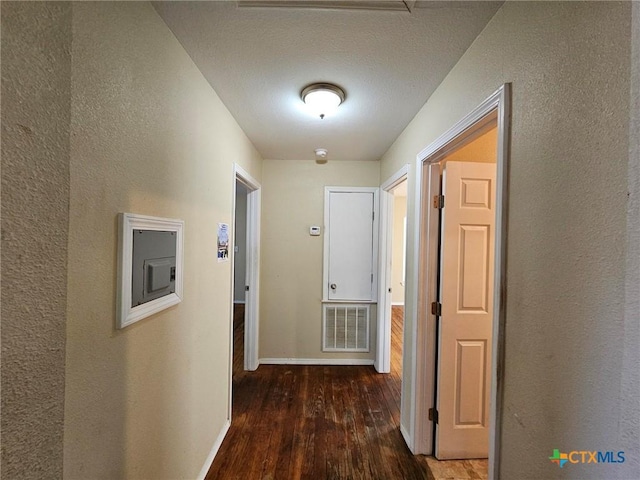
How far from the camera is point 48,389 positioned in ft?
1.89

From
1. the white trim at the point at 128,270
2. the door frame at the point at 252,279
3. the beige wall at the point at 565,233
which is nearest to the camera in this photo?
the beige wall at the point at 565,233

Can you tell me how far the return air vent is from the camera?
3051 millimetres

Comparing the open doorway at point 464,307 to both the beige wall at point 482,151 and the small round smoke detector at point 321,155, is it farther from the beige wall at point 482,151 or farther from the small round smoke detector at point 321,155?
the small round smoke detector at point 321,155

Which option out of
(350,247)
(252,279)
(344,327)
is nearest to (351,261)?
(350,247)

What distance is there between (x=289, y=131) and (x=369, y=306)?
82.7 inches

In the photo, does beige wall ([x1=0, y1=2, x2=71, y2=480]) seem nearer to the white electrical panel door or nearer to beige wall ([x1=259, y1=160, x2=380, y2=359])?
beige wall ([x1=259, y1=160, x2=380, y2=359])

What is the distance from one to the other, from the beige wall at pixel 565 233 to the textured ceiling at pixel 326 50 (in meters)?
0.26

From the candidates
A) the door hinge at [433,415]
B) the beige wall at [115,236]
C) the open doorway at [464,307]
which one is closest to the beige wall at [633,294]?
the open doorway at [464,307]

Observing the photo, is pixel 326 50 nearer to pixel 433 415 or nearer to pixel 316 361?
pixel 433 415

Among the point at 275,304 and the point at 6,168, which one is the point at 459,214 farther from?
the point at 275,304

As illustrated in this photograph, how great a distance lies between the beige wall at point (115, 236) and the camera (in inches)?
28.0

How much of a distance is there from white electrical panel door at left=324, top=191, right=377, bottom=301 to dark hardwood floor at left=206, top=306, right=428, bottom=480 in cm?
91

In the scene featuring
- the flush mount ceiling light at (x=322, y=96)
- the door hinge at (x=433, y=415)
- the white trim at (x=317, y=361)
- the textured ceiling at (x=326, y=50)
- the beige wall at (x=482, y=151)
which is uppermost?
the textured ceiling at (x=326, y=50)

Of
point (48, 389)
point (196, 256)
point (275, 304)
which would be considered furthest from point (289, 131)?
point (48, 389)
